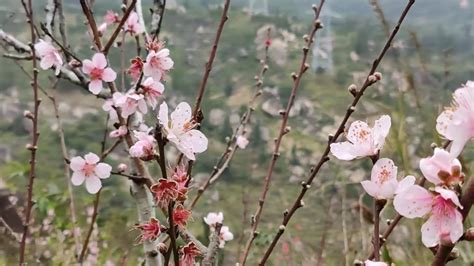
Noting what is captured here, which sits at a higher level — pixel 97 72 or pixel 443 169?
pixel 97 72

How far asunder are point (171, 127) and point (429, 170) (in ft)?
0.91

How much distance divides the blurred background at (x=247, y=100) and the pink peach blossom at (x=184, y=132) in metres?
1.80

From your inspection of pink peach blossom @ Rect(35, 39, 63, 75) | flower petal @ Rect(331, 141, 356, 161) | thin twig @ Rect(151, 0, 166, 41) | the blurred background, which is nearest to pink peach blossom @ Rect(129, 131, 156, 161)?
flower petal @ Rect(331, 141, 356, 161)

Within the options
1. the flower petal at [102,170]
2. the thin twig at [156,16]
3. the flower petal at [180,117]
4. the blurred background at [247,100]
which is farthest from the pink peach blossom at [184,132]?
the blurred background at [247,100]

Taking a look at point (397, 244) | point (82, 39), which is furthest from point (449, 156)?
point (82, 39)

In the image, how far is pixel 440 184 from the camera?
507 millimetres

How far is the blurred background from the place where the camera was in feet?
9.36

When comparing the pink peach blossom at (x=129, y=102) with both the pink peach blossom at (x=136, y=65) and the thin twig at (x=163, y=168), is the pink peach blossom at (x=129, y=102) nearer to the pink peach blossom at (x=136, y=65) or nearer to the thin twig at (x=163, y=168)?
the pink peach blossom at (x=136, y=65)

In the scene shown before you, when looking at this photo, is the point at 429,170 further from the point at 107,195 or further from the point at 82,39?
the point at 82,39

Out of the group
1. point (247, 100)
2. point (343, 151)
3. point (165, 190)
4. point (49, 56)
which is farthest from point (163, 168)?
point (247, 100)

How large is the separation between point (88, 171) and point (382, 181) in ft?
1.98

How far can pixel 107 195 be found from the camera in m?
3.13

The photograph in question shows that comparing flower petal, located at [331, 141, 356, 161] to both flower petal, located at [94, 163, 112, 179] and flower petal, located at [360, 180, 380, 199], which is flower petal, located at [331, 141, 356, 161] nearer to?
flower petal, located at [360, 180, 380, 199]

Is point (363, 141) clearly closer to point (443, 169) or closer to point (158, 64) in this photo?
point (443, 169)
